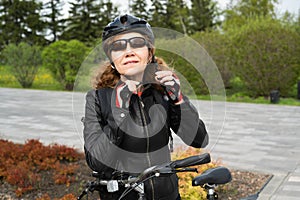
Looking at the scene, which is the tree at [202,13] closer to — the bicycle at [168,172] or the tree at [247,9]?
the tree at [247,9]

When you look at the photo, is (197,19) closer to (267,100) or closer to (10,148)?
(267,100)

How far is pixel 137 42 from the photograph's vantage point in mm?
1776

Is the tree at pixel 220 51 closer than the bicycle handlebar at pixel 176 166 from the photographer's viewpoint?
No

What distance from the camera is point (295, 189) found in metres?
5.24

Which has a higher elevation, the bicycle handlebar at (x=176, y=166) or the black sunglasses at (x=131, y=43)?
the black sunglasses at (x=131, y=43)

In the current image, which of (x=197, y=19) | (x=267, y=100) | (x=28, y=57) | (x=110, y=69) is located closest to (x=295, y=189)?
(x=110, y=69)

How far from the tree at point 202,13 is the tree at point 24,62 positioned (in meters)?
16.4

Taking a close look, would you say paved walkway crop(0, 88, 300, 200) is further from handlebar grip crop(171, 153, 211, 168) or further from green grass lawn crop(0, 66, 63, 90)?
green grass lawn crop(0, 66, 63, 90)

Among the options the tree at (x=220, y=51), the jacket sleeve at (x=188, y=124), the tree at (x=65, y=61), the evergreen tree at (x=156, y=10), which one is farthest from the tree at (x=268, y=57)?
the jacket sleeve at (x=188, y=124)

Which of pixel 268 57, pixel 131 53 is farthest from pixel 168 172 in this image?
pixel 268 57

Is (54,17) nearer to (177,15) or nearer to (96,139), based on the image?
(177,15)

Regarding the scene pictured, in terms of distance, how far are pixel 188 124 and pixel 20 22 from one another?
37503 millimetres

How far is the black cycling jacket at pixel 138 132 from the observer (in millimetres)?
1820

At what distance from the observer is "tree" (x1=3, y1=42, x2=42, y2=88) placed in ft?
72.7
